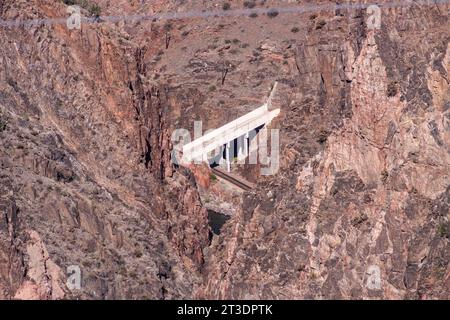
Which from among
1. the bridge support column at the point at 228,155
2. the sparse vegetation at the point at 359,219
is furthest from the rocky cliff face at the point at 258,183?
the bridge support column at the point at 228,155

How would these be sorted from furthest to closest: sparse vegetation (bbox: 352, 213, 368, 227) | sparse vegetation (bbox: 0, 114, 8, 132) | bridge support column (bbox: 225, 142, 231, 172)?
bridge support column (bbox: 225, 142, 231, 172), sparse vegetation (bbox: 0, 114, 8, 132), sparse vegetation (bbox: 352, 213, 368, 227)

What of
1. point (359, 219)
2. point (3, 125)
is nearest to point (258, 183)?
point (359, 219)

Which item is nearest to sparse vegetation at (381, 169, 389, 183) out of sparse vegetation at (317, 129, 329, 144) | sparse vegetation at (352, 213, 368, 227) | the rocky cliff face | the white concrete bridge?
the rocky cliff face

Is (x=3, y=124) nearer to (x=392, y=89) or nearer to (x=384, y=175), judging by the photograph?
(x=392, y=89)

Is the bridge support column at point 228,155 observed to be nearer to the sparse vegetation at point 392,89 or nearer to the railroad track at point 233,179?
the railroad track at point 233,179

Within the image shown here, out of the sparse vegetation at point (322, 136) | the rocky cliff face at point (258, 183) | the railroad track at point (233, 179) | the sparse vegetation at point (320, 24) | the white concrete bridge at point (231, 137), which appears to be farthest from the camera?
the white concrete bridge at point (231, 137)

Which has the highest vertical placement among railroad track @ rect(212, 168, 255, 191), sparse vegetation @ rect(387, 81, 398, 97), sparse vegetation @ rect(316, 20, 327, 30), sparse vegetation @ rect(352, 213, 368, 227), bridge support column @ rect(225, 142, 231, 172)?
sparse vegetation @ rect(316, 20, 327, 30)

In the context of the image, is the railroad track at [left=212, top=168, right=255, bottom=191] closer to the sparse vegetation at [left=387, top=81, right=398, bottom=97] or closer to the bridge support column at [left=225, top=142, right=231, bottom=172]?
the bridge support column at [left=225, top=142, right=231, bottom=172]
